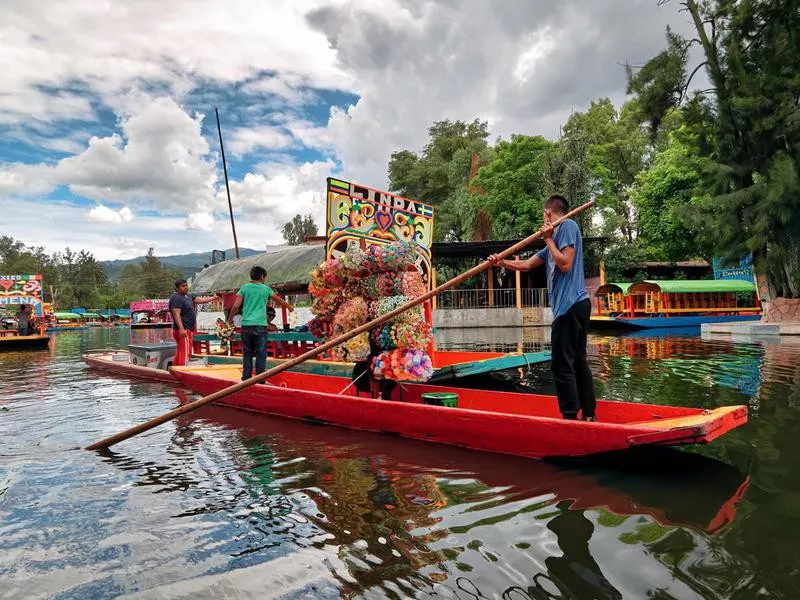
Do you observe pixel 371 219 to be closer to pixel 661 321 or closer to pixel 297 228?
pixel 661 321

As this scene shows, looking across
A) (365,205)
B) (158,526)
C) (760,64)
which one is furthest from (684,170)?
(158,526)

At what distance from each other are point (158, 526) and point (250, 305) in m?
4.30

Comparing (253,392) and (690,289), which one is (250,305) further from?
(690,289)

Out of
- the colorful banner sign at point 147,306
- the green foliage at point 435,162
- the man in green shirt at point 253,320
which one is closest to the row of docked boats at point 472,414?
the man in green shirt at point 253,320

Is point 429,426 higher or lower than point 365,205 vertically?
lower

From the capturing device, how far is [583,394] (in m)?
4.59

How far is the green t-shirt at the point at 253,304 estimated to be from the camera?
7.55 m

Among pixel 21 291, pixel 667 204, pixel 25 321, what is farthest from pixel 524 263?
pixel 21 291

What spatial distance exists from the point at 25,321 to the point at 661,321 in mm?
28485

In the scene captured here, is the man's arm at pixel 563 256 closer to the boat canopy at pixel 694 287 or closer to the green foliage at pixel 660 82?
the green foliage at pixel 660 82

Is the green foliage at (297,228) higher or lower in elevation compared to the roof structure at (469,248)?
higher

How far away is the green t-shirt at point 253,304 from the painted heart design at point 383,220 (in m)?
1.96

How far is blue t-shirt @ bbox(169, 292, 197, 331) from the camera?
1009cm

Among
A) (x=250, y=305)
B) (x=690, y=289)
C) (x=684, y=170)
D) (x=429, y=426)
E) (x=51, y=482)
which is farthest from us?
(x=684, y=170)
